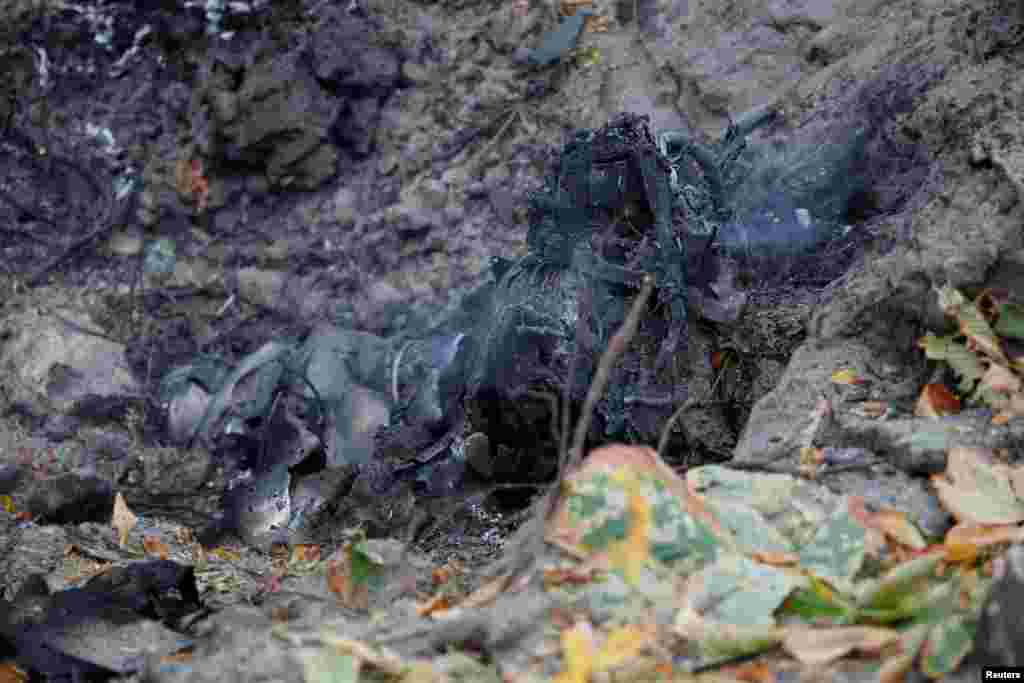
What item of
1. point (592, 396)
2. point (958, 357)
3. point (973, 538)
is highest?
point (592, 396)

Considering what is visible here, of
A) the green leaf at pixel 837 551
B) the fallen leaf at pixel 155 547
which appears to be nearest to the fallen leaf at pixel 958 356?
the green leaf at pixel 837 551

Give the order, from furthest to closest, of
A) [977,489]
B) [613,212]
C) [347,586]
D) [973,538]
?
1. [613,212]
2. [347,586]
3. [977,489]
4. [973,538]

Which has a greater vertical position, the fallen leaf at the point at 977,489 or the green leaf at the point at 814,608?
the fallen leaf at the point at 977,489

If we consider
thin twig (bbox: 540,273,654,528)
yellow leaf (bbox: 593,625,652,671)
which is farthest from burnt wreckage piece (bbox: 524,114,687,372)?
yellow leaf (bbox: 593,625,652,671)

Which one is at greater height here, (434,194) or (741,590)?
(434,194)

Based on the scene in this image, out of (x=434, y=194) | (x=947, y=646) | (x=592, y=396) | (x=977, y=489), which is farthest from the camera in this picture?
(x=434, y=194)

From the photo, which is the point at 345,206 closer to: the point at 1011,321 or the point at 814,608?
the point at 1011,321

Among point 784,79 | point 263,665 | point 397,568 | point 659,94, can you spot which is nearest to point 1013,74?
point 784,79

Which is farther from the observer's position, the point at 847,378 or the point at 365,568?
the point at 847,378

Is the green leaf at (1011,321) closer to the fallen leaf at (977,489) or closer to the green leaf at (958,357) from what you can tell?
the green leaf at (958,357)

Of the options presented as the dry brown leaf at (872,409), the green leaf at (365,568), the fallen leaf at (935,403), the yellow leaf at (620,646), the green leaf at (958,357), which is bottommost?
the green leaf at (365,568)

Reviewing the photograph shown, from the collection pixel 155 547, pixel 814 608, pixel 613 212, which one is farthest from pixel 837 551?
pixel 155 547
